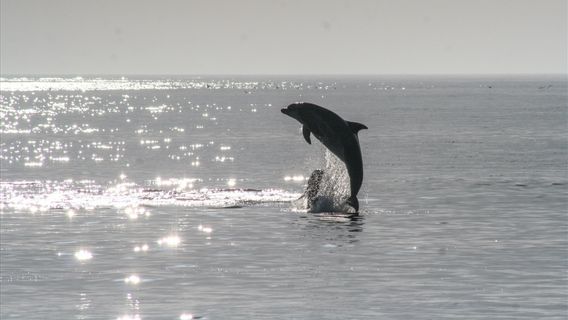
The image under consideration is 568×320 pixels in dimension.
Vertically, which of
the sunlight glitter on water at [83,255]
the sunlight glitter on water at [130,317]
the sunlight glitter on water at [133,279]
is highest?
the sunlight glitter on water at [130,317]

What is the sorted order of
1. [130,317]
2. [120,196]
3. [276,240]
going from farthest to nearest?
[120,196]
[276,240]
[130,317]

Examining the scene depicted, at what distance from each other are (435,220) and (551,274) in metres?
11.2

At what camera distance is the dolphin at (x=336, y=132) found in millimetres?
37125

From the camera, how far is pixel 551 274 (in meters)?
27.4

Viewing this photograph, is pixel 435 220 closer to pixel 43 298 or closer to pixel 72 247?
pixel 72 247

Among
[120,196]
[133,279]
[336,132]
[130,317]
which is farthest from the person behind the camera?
[120,196]

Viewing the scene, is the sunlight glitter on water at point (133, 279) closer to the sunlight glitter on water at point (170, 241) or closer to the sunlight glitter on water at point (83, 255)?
the sunlight glitter on water at point (83, 255)

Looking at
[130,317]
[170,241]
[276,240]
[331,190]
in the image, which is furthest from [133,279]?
[331,190]

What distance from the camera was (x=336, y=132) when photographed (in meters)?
37.4

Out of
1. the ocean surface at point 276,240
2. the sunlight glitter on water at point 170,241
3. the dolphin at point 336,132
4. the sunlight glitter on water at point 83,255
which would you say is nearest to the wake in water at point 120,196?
the ocean surface at point 276,240

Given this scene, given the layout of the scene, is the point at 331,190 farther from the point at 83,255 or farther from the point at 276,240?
the point at 83,255

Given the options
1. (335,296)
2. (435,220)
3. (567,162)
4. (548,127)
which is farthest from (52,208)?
(548,127)

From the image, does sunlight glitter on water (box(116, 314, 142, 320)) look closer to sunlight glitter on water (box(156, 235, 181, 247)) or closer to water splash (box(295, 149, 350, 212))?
sunlight glitter on water (box(156, 235, 181, 247))

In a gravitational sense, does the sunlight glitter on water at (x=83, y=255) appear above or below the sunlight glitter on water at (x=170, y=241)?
above
